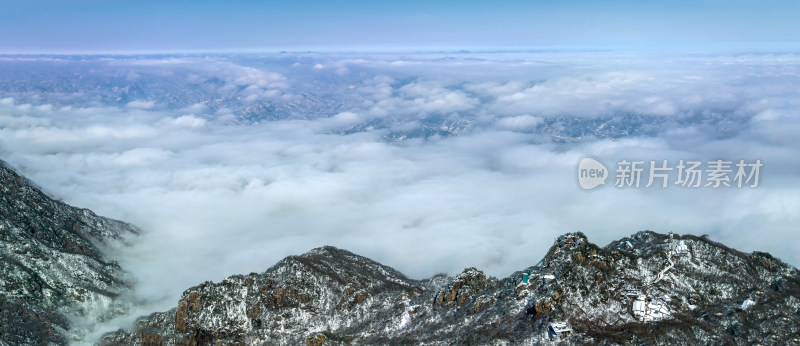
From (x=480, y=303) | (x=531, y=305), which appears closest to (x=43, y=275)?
(x=480, y=303)

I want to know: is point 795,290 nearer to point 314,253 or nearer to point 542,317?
point 542,317

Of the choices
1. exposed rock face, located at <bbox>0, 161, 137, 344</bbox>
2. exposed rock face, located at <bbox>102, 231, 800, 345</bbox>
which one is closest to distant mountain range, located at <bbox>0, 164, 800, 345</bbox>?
exposed rock face, located at <bbox>102, 231, 800, 345</bbox>

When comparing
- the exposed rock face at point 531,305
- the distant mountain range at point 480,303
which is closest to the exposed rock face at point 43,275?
the distant mountain range at point 480,303

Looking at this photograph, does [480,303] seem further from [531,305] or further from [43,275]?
[43,275]

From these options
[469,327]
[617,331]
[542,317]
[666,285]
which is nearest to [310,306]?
[469,327]

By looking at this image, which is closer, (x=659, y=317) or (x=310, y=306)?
(x=659, y=317)
